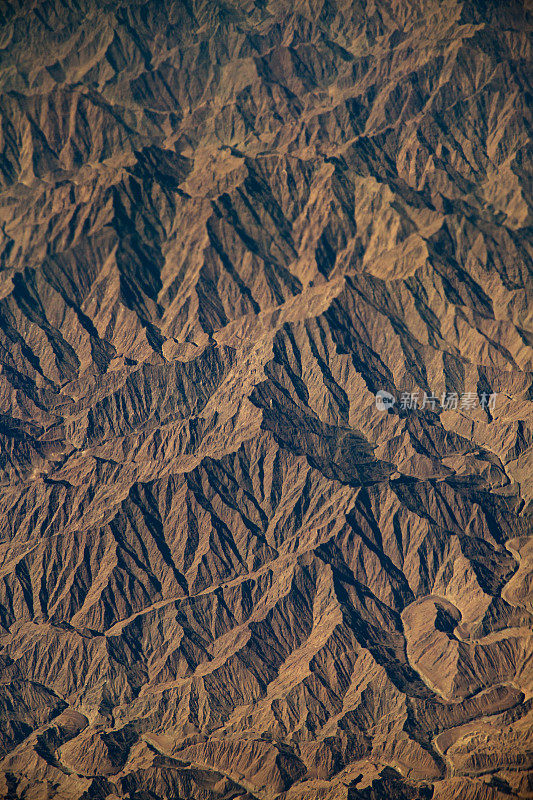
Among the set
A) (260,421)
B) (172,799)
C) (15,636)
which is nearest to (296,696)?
(172,799)

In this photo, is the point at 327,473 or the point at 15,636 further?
the point at 327,473

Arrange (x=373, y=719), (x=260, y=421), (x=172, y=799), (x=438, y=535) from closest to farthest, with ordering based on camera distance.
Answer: (x=172, y=799)
(x=373, y=719)
(x=438, y=535)
(x=260, y=421)

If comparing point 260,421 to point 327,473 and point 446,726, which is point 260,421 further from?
point 446,726

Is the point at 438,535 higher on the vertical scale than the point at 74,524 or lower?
lower

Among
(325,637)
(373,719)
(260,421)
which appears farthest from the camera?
(260,421)

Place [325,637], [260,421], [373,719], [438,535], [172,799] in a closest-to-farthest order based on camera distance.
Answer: [172,799]
[373,719]
[325,637]
[438,535]
[260,421]

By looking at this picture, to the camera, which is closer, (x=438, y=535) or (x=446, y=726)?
(x=446, y=726)

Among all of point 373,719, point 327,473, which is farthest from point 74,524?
point 373,719

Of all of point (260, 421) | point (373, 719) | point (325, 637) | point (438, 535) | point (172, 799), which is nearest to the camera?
point (172, 799)

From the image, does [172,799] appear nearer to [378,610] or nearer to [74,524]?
[378,610]
